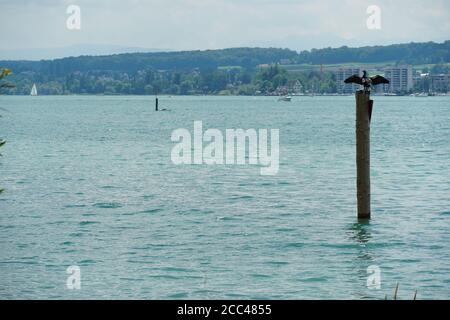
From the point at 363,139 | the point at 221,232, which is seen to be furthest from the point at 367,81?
the point at 221,232

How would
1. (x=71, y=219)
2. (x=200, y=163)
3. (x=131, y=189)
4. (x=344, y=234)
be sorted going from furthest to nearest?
(x=200, y=163) < (x=131, y=189) < (x=71, y=219) < (x=344, y=234)

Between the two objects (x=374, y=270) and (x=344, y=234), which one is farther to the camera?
(x=344, y=234)

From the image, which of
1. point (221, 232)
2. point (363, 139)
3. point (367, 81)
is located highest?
point (367, 81)

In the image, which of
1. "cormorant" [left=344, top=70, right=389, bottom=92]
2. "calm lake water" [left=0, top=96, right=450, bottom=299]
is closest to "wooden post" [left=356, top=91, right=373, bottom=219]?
"cormorant" [left=344, top=70, right=389, bottom=92]

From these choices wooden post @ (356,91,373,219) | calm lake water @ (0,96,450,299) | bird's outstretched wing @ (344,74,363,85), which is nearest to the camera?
calm lake water @ (0,96,450,299)

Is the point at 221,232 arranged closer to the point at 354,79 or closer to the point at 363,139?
the point at 363,139

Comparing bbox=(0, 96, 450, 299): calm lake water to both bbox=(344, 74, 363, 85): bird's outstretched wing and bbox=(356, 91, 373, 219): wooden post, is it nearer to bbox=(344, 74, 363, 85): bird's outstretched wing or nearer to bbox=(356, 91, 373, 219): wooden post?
bbox=(356, 91, 373, 219): wooden post

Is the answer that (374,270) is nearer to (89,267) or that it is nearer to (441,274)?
(441,274)

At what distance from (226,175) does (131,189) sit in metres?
8.01

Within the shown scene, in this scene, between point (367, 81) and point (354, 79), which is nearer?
point (354, 79)

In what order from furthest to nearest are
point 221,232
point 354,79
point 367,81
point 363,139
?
1. point 221,232
2. point 363,139
3. point 367,81
4. point 354,79

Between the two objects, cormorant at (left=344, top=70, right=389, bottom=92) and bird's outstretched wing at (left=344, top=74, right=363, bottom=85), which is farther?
cormorant at (left=344, top=70, right=389, bottom=92)

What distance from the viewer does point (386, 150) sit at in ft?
261
